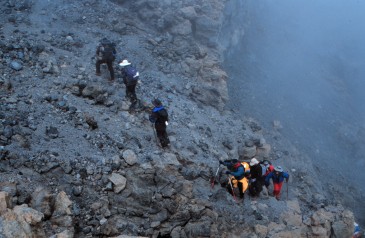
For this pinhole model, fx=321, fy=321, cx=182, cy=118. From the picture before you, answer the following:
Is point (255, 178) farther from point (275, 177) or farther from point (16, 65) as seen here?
point (16, 65)

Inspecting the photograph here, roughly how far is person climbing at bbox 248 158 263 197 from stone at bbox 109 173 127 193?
390 cm

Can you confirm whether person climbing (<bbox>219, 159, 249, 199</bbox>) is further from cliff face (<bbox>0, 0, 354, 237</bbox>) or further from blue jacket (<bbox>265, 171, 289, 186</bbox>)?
blue jacket (<bbox>265, 171, 289, 186</bbox>)

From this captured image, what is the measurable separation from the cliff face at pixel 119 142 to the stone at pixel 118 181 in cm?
3

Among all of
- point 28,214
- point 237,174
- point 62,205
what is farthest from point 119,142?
point 28,214

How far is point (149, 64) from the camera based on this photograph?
13.8 m

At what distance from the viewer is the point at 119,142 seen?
9078 mm

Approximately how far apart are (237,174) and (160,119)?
2.71 meters

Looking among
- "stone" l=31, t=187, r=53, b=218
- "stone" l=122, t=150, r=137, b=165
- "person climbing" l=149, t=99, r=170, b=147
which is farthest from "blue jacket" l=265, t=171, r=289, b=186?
"stone" l=31, t=187, r=53, b=218

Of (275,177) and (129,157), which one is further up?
(129,157)

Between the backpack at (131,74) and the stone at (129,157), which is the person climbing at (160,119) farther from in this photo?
the backpack at (131,74)

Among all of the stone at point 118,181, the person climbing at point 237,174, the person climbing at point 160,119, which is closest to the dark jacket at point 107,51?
the person climbing at point 160,119

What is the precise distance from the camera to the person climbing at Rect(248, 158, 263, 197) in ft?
31.6

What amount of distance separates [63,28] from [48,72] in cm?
383

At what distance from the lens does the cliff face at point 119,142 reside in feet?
23.6
